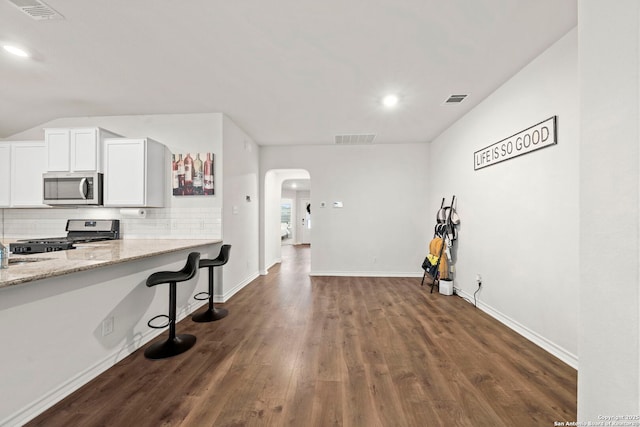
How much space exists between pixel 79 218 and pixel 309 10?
169 inches

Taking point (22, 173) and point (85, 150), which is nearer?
point (85, 150)

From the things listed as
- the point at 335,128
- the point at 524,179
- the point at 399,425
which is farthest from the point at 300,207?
the point at 399,425

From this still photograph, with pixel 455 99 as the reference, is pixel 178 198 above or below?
below

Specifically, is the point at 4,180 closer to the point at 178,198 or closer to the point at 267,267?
the point at 178,198

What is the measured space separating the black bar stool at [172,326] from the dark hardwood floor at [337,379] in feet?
0.31

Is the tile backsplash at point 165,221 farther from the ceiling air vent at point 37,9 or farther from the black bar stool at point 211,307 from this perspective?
the ceiling air vent at point 37,9

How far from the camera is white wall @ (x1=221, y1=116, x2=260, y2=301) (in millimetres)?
3863

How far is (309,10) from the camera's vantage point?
1874mm

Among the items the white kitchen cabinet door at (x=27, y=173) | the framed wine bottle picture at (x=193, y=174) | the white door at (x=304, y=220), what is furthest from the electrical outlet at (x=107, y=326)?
the white door at (x=304, y=220)

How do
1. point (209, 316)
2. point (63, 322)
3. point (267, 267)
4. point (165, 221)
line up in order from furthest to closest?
1. point (267, 267)
2. point (165, 221)
3. point (209, 316)
4. point (63, 322)

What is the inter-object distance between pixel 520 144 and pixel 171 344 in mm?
4002

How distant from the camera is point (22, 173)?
12.0 ft

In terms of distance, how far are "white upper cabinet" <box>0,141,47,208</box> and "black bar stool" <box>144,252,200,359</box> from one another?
285cm

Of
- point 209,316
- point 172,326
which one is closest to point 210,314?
point 209,316
